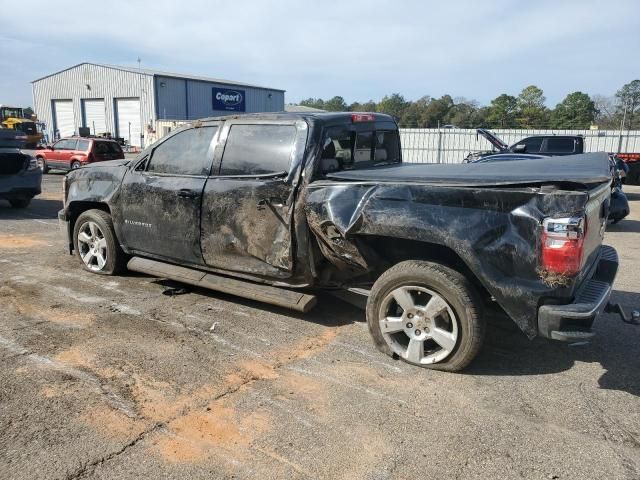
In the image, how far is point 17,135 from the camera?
1141cm

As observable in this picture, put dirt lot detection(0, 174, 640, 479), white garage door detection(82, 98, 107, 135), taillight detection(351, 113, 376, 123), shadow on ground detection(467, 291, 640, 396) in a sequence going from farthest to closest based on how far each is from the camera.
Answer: white garage door detection(82, 98, 107, 135), taillight detection(351, 113, 376, 123), shadow on ground detection(467, 291, 640, 396), dirt lot detection(0, 174, 640, 479)

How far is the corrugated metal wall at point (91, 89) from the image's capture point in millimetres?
42375

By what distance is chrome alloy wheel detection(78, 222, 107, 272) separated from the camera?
20.0 feet

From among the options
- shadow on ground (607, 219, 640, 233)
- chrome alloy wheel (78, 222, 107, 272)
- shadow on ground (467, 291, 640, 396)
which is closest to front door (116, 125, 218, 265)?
chrome alloy wheel (78, 222, 107, 272)

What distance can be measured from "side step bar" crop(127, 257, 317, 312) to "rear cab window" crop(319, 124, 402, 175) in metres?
Answer: 1.12

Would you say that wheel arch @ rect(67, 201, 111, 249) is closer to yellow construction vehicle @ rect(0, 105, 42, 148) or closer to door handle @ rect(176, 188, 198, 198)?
door handle @ rect(176, 188, 198, 198)

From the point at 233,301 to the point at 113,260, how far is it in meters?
1.68

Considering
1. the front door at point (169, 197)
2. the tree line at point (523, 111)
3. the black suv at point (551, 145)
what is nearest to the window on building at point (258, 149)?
the front door at point (169, 197)

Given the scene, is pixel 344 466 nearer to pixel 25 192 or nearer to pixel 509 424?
pixel 509 424

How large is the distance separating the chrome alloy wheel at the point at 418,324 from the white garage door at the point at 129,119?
141 ft

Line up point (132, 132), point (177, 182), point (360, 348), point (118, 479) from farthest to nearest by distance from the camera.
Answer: point (132, 132)
point (177, 182)
point (360, 348)
point (118, 479)

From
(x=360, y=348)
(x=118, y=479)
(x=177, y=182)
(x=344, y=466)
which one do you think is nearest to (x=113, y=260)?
(x=177, y=182)

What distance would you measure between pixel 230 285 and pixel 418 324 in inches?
75.6

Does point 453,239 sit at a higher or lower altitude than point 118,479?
higher
